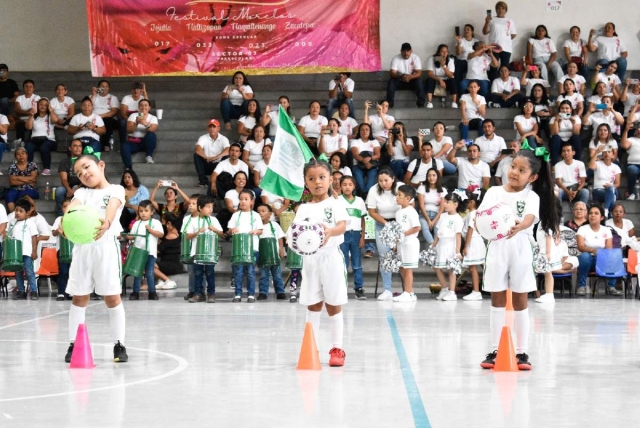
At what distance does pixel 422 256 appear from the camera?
14.6m

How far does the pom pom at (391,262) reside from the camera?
1407 cm

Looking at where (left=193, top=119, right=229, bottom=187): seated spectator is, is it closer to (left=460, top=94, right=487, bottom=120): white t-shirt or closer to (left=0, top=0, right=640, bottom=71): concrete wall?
(left=460, top=94, right=487, bottom=120): white t-shirt

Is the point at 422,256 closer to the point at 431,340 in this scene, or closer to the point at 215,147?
the point at 215,147

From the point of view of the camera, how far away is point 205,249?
13617mm

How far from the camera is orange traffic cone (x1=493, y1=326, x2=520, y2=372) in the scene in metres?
7.04

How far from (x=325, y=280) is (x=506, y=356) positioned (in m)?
1.46

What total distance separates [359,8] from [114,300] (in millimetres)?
12784

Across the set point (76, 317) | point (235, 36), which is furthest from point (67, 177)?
point (76, 317)

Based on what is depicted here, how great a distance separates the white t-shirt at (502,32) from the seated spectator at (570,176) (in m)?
3.93

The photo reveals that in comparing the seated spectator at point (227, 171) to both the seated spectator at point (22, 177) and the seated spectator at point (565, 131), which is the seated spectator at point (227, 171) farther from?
the seated spectator at point (565, 131)

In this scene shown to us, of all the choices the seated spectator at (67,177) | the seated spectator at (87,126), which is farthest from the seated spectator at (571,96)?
the seated spectator at (67,177)

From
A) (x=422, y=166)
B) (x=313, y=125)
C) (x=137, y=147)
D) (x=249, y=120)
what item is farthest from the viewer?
(x=137, y=147)

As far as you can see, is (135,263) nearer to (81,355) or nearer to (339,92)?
(339,92)

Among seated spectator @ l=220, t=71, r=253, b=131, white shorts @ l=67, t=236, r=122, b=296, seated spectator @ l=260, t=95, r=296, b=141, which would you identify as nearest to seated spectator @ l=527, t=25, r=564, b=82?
seated spectator @ l=260, t=95, r=296, b=141
